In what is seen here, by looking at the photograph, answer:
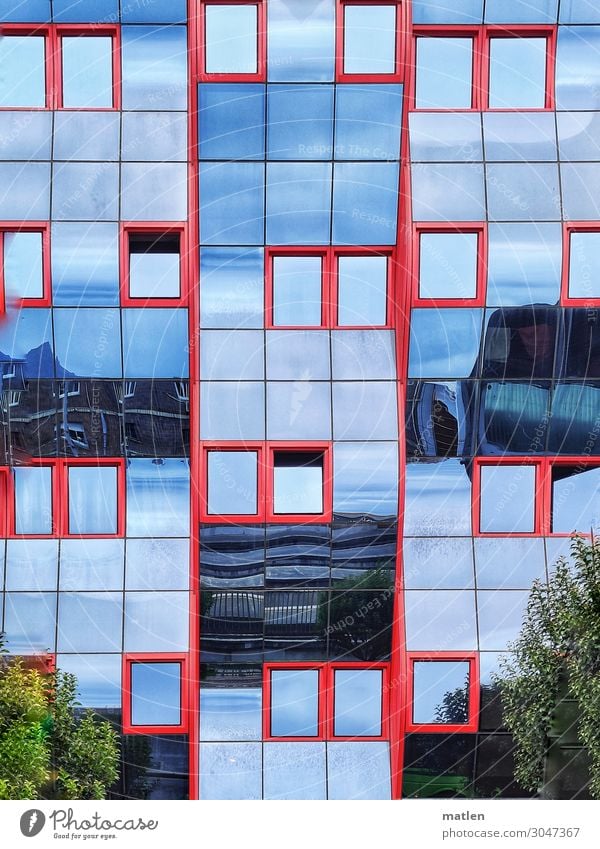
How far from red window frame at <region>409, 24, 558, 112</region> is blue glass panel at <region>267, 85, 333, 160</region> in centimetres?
132

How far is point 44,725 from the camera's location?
1316 centimetres

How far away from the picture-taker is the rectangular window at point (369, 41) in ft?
45.0

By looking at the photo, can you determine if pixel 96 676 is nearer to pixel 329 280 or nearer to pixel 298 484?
pixel 298 484

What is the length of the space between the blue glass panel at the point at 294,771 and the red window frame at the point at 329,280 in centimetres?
640

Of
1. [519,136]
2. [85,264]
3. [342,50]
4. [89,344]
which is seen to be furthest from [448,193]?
[89,344]

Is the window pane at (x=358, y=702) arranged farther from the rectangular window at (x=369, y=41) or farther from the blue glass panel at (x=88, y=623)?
the rectangular window at (x=369, y=41)

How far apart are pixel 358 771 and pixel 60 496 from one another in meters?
6.15

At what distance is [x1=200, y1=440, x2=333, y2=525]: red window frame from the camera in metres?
14.0

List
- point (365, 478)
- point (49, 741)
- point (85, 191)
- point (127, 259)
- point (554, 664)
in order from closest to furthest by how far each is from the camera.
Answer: point (554, 664)
point (49, 741)
point (85, 191)
point (127, 259)
point (365, 478)

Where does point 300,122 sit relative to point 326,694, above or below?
above

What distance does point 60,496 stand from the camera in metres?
A: 14.0

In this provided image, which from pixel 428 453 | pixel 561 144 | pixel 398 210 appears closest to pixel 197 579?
pixel 428 453

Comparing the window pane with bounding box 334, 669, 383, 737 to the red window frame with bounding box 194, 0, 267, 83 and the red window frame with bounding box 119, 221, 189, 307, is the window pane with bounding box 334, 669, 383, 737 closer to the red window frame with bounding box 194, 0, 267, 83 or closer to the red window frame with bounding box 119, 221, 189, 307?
the red window frame with bounding box 119, 221, 189, 307

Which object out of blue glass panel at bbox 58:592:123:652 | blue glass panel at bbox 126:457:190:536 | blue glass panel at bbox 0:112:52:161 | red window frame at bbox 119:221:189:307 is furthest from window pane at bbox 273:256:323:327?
blue glass panel at bbox 58:592:123:652
